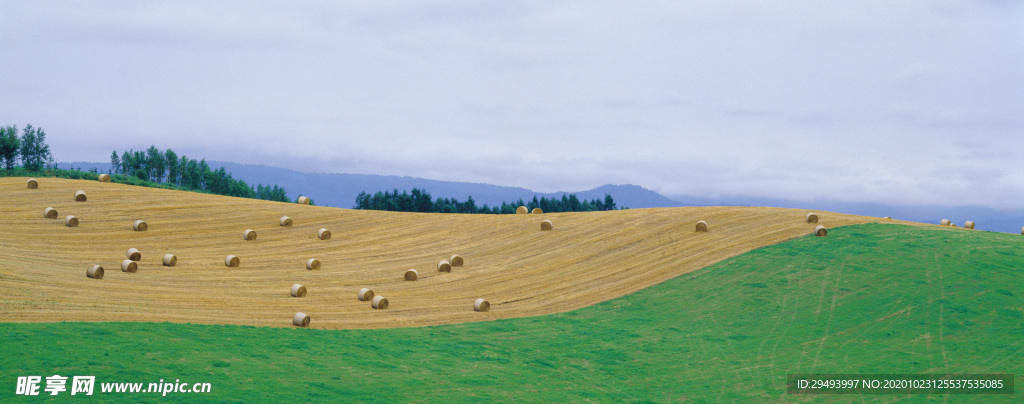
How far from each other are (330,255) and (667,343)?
33.8ft

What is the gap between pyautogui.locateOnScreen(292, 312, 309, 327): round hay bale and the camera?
13.3 meters

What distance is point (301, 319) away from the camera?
13312 mm

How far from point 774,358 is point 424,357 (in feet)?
20.7

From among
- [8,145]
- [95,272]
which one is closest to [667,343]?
[95,272]

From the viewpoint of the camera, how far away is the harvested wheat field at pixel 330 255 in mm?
14094

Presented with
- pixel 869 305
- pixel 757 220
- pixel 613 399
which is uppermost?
pixel 757 220

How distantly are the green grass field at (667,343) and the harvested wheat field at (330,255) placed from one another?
3.92ft

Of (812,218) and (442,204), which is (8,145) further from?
(812,218)

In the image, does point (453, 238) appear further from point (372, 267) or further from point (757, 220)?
point (757, 220)

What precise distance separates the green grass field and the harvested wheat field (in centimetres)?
119

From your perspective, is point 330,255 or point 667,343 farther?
point 330,255

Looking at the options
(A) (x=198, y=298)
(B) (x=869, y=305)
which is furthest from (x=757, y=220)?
(A) (x=198, y=298)

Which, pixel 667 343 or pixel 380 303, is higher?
pixel 380 303

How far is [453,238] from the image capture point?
2153 centimetres
